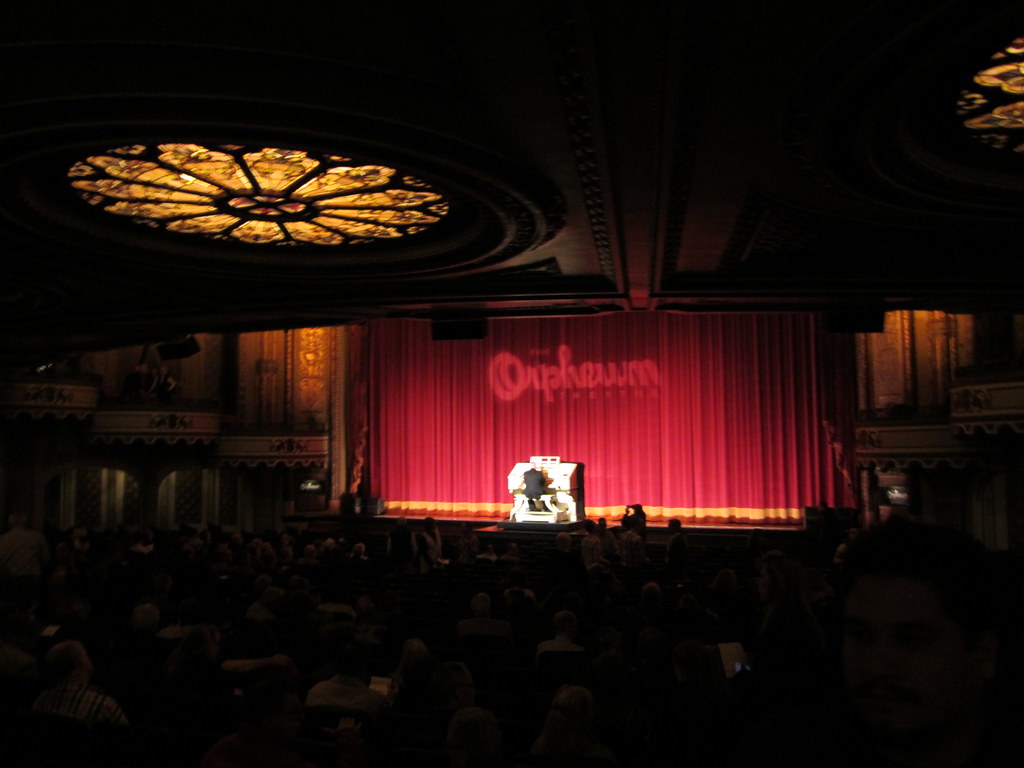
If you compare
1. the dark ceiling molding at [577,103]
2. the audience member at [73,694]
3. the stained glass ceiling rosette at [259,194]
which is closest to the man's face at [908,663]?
the dark ceiling molding at [577,103]

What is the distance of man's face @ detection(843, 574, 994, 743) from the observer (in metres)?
1.28

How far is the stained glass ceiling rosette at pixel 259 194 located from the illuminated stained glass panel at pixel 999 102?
11.7 feet

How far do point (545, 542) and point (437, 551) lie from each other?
5412 millimetres

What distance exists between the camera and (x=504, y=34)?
Answer: 3.72 m

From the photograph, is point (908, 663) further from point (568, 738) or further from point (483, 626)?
point (483, 626)

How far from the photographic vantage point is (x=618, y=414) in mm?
22812

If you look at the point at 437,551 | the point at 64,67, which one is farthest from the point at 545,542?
the point at 64,67

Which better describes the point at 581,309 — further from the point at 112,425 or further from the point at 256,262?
the point at 112,425

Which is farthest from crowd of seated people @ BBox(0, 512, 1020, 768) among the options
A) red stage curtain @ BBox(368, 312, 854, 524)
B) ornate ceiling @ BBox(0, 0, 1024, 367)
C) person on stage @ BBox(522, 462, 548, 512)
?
red stage curtain @ BBox(368, 312, 854, 524)

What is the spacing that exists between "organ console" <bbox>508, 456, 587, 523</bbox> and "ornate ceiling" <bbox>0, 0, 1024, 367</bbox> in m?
9.84

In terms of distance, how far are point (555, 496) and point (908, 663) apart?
61.0 feet

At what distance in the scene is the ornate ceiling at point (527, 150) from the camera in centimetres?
371

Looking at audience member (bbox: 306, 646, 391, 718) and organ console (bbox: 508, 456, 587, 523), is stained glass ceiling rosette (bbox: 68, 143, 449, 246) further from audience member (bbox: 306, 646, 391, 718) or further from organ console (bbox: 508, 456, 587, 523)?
organ console (bbox: 508, 456, 587, 523)

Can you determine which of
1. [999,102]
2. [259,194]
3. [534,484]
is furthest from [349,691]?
[534,484]
